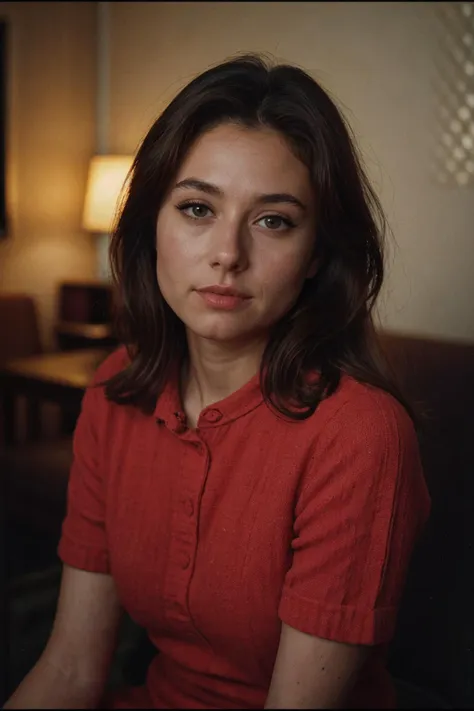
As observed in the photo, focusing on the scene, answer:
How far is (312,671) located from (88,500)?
8.1 inches

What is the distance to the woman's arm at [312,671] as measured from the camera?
1.27 ft

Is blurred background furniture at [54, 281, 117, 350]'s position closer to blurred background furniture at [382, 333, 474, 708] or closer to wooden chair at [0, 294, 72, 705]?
wooden chair at [0, 294, 72, 705]

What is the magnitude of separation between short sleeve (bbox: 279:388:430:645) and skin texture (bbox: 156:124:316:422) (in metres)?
0.08

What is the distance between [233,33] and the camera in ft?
1.79

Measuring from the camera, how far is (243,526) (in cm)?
47

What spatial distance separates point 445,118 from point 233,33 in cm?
16

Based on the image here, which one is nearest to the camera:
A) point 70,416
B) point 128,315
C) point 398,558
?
point 398,558

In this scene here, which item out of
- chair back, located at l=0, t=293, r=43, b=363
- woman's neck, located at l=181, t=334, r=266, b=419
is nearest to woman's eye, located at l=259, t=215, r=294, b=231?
woman's neck, located at l=181, t=334, r=266, b=419

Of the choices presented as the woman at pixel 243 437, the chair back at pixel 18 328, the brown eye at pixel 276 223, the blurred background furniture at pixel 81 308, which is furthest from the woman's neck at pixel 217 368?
the chair back at pixel 18 328

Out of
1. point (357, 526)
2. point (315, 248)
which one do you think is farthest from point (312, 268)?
point (357, 526)

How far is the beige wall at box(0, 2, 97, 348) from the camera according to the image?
25.3 inches

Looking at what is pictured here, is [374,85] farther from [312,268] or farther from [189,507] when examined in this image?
[189,507]

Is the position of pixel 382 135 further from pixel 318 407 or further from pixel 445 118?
pixel 318 407

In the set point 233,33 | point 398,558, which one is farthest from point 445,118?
point 398,558
